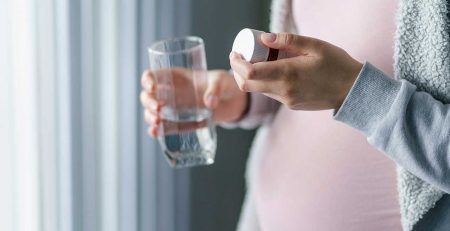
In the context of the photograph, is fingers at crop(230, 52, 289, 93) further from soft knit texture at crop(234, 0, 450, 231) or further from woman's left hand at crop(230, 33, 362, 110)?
soft knit texture at crop(234, 0, 450, 231)

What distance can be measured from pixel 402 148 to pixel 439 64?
0.36 feet

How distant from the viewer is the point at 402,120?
2.26ft

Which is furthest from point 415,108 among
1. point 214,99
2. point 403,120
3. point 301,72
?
point 214,99

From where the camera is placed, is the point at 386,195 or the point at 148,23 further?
the point at 148,23

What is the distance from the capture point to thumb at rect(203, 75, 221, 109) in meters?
0.99

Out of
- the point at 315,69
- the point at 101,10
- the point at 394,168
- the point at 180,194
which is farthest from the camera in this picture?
the point at 180,194

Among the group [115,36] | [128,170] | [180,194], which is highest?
[115,36]

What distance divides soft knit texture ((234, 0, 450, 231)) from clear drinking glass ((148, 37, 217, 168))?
1.04 ft

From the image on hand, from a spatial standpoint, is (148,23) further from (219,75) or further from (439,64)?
(439,64)

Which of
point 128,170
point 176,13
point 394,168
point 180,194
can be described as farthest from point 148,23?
point 394,168

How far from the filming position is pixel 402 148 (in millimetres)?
696

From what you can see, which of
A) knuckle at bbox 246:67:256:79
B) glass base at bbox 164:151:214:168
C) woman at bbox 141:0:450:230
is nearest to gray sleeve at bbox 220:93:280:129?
woman at bbox 141:0:450:230

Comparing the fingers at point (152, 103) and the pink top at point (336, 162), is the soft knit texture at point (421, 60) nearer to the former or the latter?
the pink top at point (336, 162)

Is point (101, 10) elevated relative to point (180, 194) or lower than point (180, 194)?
elevated
